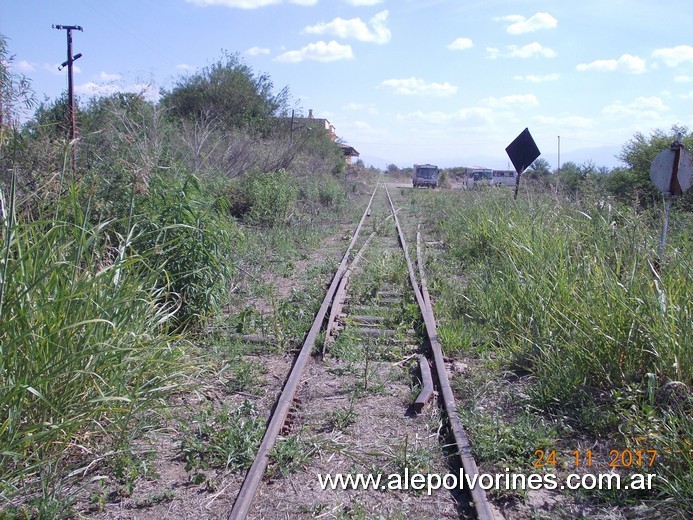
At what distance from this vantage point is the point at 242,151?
22.9 metres

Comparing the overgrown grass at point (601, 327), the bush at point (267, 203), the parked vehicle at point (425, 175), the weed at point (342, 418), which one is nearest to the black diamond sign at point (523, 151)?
the overgrown grass at point (601, 327)

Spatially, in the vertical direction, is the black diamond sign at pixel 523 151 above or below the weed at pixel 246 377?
above

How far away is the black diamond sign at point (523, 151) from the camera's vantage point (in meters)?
13.7

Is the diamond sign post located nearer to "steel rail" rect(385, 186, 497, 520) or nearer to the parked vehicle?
"steel rail" rect(385, 186, 497, 520)

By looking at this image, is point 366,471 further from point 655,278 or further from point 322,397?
point 655,278

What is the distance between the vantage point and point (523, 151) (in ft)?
45.6

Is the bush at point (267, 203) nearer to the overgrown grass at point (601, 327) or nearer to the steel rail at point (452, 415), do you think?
the overgrown grass at point (601, 327)

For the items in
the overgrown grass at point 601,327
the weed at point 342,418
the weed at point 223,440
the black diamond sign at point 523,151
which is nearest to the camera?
the weed at point 223,440

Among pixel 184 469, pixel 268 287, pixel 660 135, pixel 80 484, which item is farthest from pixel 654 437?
pixel 660 135

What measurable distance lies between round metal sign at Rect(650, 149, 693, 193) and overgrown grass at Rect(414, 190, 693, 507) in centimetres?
44

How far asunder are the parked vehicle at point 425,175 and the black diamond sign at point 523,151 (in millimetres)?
40735

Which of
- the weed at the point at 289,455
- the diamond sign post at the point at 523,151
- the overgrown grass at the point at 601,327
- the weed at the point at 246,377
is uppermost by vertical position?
the diamond sign post at the point at 523,151

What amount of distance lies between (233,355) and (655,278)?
159 inches

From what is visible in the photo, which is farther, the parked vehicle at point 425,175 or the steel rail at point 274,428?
the parked vehicle at point 425,175
